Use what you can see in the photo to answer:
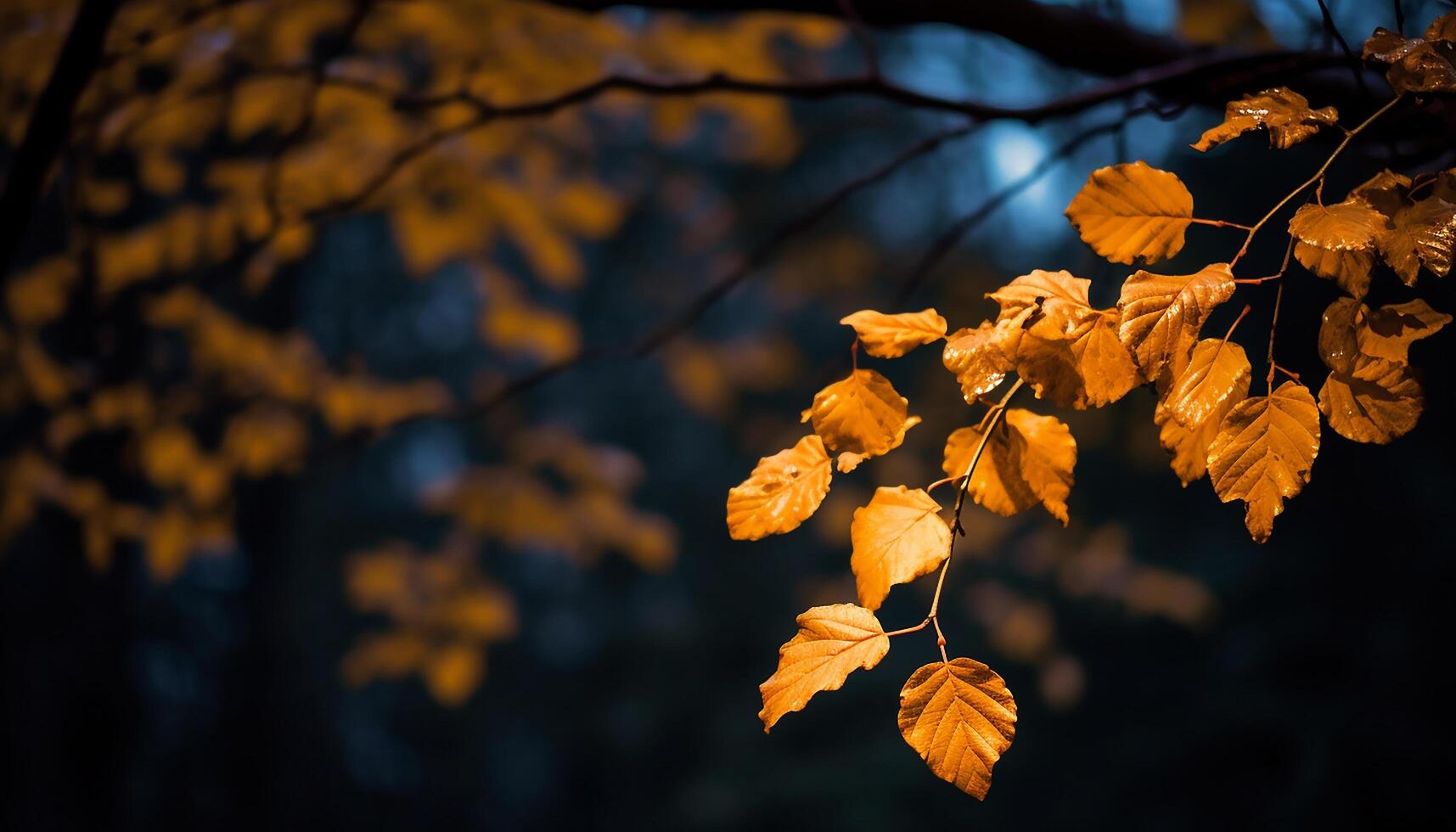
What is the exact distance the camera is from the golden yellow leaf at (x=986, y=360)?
448 mm

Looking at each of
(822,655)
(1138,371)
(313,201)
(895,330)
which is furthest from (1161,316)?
(313,201)

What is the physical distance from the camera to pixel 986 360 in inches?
17.8

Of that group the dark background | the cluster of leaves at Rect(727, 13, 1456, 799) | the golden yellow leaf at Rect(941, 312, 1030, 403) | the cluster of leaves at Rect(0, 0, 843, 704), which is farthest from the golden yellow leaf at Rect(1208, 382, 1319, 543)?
the cluster of leaves at Rect(0, 0, 843, 704)

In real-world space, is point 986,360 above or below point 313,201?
above

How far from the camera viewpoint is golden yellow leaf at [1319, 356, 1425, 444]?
43 centimetres

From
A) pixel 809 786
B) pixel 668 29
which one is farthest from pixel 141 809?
pixel 668 29

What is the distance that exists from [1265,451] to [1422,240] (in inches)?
5.0

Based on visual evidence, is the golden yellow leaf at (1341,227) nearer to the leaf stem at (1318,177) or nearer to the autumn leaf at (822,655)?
the leaf stem at (1318,177)

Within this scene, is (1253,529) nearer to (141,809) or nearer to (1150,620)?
(1150,620)

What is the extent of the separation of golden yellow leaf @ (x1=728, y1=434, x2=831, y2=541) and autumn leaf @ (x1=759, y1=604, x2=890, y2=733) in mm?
58

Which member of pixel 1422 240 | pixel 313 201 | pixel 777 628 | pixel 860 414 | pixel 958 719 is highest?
pixel 1422 240

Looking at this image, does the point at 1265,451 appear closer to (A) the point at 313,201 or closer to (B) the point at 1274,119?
(B) the point at 1274,119

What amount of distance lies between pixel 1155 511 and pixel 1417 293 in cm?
448

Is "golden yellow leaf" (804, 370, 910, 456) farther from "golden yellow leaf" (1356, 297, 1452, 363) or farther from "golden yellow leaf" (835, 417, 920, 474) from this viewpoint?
"golden yellow leaf" (1356, 297, 1452, 363)
